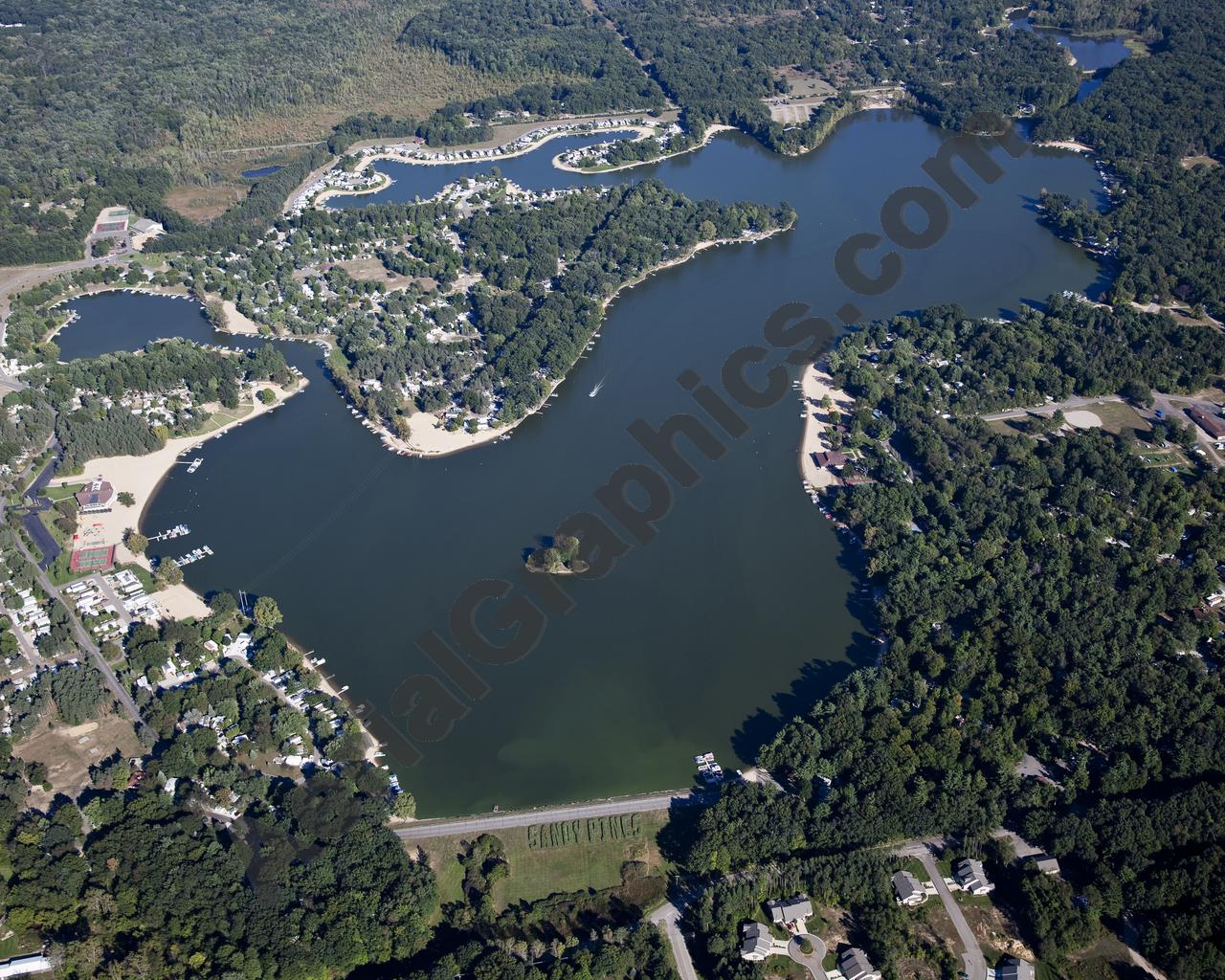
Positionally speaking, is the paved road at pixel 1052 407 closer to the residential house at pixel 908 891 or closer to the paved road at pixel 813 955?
the residential house at pixel 908 891

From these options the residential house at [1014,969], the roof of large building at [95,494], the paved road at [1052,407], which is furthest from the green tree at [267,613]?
the paved road at [1052,407]

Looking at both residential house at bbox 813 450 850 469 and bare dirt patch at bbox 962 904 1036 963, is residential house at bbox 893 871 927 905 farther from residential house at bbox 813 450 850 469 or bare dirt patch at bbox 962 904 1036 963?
residential house at bbox 813 450 850 469

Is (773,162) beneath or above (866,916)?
above

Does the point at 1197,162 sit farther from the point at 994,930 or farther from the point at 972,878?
the point at 994,930

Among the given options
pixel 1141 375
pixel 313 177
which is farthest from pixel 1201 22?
pixel 313 177

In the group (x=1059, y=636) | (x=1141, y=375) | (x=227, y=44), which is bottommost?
(x=1059, y=636)

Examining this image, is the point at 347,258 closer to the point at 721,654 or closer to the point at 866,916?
the point at 721,654

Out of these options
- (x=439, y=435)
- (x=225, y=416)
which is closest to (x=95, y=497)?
(x=225, y=416)
